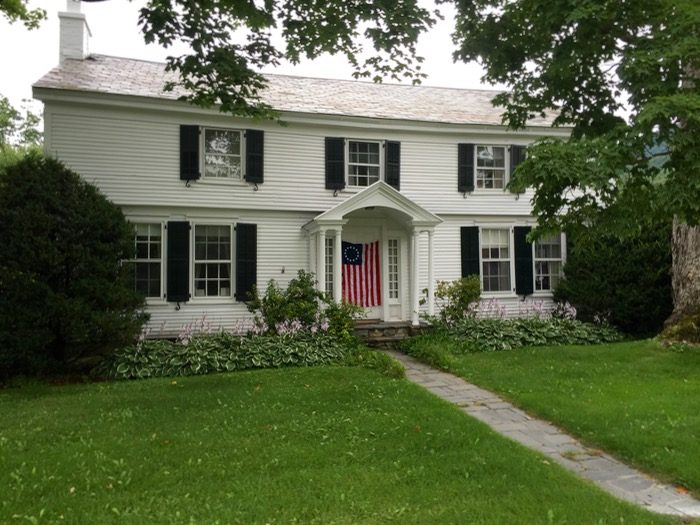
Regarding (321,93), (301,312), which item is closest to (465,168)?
(321,93)

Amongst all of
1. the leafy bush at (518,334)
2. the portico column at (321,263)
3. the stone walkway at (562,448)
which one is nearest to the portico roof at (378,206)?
the portico column at (321,263)

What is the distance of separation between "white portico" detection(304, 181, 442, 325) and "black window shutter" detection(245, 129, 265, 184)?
5.41ft

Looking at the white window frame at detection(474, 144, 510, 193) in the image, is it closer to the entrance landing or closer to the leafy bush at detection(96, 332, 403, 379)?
the entrance landing

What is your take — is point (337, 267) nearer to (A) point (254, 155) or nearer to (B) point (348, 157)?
(B) point (348, 157)

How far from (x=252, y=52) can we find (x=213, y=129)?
357 cm

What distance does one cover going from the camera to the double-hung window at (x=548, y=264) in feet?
47.5

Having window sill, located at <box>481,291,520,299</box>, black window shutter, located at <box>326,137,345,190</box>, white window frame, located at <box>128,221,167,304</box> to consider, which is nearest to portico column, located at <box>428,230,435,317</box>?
window sill, located at <box>481,291,520,299</box>

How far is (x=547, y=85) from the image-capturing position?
295 inches

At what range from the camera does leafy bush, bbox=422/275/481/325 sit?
12555mm

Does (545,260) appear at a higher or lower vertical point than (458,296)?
higher

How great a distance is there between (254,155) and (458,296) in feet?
19.1

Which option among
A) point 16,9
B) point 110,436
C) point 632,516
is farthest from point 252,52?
point 632,516

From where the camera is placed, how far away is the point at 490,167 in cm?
Answer: 1417

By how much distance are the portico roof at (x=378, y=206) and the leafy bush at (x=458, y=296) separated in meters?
1.56
